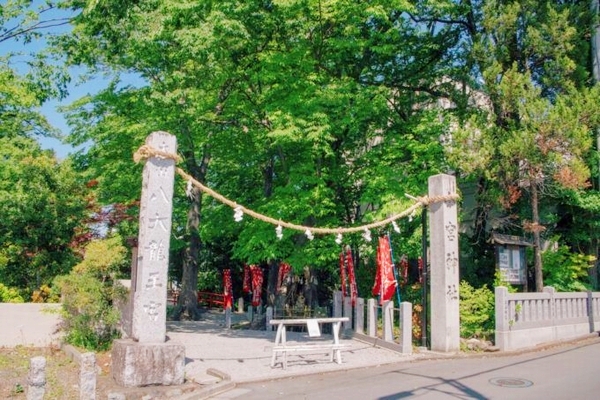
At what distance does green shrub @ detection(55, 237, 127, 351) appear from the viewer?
1269 cm

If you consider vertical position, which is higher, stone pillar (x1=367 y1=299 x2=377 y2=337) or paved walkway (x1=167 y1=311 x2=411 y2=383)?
stone pillar (x1=367 y1=299 x2=377 y2=337)

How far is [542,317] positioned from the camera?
14.4 meters

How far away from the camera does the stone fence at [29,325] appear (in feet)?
46.6

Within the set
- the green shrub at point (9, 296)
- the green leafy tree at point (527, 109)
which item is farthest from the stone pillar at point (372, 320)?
the green shrub at point (9, 296)

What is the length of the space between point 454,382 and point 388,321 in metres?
4.62

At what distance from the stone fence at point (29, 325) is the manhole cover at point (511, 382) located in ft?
36.6

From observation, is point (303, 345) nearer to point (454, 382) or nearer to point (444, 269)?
point (454, 382)

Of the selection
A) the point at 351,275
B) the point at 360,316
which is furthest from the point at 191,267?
the point at 360,316

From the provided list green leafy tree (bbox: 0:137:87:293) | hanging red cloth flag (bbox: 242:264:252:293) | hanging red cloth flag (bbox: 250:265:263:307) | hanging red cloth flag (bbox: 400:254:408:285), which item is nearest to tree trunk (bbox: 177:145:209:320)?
hanging red cloth flag (bbox: 250:265:263:307)

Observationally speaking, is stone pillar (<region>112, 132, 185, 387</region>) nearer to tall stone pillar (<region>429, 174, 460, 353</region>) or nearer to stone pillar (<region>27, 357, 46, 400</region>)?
stone pillar (<region>27, 357, 46, 400</region>)

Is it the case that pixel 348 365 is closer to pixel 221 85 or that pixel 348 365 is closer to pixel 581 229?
pixel 221 85

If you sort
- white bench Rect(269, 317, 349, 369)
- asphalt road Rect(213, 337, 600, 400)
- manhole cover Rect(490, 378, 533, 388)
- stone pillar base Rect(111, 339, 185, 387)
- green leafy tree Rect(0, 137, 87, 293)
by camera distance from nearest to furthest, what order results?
asphalt road Rect(213, 337, 600, 400)
stone pillar base Rect(111, 339, 185, 387)
manhole cover Rect(490, 378, 533, 388)
white bench Rect(269, 317, 349, 369)
green leafy tree Rect(0, 137, 87, 293)

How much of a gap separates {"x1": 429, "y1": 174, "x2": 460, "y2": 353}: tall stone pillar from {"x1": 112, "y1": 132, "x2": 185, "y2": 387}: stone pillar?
6.76m

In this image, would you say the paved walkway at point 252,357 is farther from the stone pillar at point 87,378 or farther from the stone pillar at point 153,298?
the stone pillar at point 87,378
